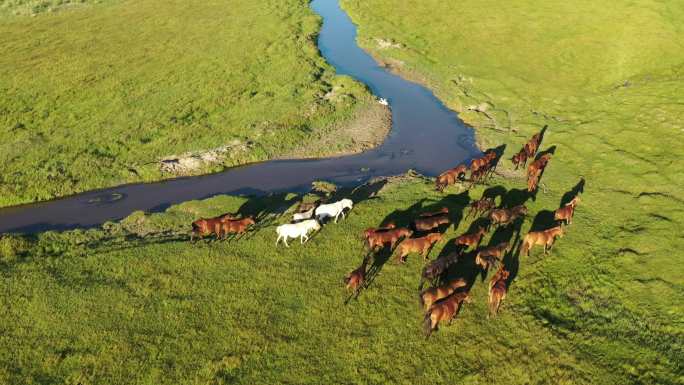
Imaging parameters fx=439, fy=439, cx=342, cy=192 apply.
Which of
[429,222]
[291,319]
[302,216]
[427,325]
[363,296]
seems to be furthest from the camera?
[302,216]

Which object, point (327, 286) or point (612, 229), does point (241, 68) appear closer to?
point (327, 286)

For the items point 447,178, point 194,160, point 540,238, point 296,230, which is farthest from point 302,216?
point 540,238

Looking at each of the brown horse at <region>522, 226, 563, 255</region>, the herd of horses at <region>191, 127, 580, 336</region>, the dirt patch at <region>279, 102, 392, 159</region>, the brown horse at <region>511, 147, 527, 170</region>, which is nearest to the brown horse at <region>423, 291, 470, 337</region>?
the herd of horses at <region>191, 127, 580, 336</region>

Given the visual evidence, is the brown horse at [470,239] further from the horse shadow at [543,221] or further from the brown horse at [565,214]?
the brown horse at [565,214]

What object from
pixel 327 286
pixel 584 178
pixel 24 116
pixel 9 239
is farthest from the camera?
pixel 24 116

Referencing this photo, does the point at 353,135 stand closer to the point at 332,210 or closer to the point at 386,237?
the point at 332,210

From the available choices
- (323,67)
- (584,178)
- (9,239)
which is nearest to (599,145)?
(584,178)

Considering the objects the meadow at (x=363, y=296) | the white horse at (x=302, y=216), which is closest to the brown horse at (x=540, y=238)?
the meadow at (x=363, y=296)
